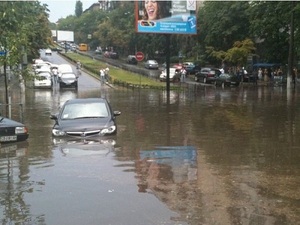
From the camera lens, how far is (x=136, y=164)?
10766 millimetres

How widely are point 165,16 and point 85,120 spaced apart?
2337 centimetres

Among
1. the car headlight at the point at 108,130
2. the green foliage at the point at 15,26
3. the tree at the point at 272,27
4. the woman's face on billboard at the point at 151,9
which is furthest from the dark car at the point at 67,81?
the car headlight at the point at 108,130

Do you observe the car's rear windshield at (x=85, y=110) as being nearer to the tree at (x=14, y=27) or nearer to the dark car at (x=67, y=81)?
the tree at (x=14, y=27)

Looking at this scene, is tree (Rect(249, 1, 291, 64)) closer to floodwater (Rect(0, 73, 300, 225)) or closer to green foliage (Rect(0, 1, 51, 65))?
green foliage (Rect(0, 1, 51, 65))

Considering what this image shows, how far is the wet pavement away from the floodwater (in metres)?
0.01

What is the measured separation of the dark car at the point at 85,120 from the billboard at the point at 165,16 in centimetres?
2116

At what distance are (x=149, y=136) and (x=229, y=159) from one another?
5.01 meters

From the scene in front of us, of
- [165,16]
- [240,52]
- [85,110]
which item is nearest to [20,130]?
[85,110]

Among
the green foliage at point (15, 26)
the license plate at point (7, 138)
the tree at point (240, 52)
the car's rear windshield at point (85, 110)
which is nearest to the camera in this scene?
the license plate at point (7, 138)

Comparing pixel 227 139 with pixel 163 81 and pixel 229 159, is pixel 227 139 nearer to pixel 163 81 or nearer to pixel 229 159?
pixel 229 159

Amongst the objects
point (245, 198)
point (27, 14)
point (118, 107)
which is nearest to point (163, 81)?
point (118, 107)

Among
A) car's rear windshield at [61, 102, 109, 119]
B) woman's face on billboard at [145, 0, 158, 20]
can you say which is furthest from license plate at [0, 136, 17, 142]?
woman's face on billboard at [145, 0, 158, 20]

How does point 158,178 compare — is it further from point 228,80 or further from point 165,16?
point 228,80

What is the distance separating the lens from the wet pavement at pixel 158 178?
6.82 m
